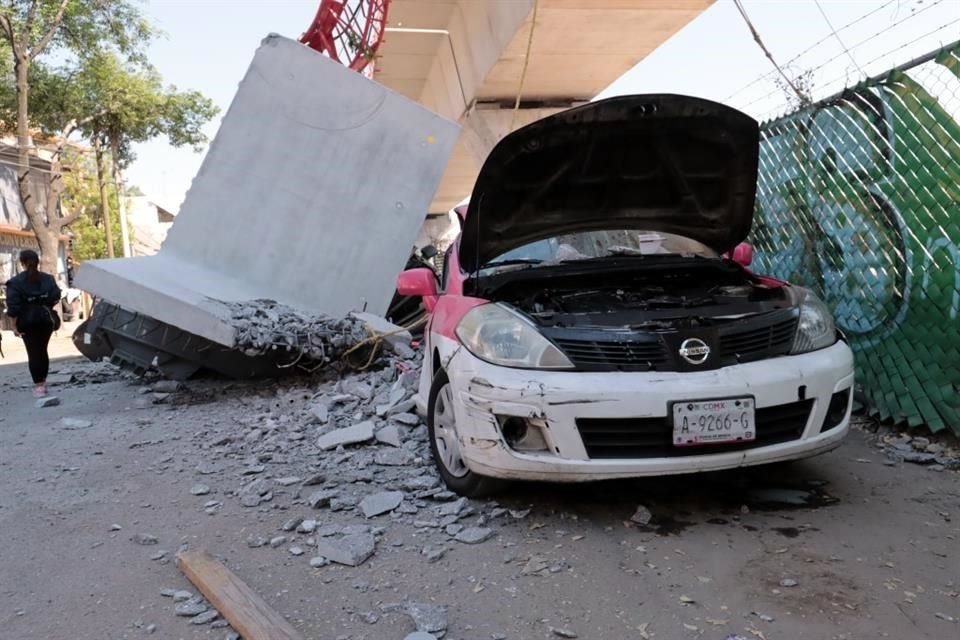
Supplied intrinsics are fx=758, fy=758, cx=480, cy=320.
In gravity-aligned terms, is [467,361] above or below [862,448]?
above

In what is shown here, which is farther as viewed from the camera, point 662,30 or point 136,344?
point 662,30

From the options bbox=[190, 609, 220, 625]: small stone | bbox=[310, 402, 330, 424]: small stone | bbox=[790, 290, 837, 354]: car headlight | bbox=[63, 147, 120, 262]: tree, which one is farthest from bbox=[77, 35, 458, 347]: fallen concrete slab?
bbox=[63, 147, 120, 262]: tree

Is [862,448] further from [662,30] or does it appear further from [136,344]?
[662,30]

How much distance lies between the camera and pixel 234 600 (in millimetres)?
2691

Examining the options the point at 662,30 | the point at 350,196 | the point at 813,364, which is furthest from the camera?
the point at 662,30

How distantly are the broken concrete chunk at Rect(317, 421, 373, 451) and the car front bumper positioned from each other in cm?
154

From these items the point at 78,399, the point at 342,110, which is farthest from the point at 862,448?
the point at 78,399

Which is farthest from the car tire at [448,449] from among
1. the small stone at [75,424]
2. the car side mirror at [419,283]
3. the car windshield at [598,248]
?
the small stone at [75,424]

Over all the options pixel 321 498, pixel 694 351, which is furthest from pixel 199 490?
pixel 694 351

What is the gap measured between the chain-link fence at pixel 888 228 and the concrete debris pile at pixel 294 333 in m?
3.94

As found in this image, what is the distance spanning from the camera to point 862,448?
177 inches

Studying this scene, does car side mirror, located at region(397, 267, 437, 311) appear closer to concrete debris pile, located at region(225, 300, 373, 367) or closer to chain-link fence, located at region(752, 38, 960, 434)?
concrete debris pile, located at region(225, 300, 373, 367)

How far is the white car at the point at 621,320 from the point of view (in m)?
3.21

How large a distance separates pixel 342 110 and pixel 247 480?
543 cm
